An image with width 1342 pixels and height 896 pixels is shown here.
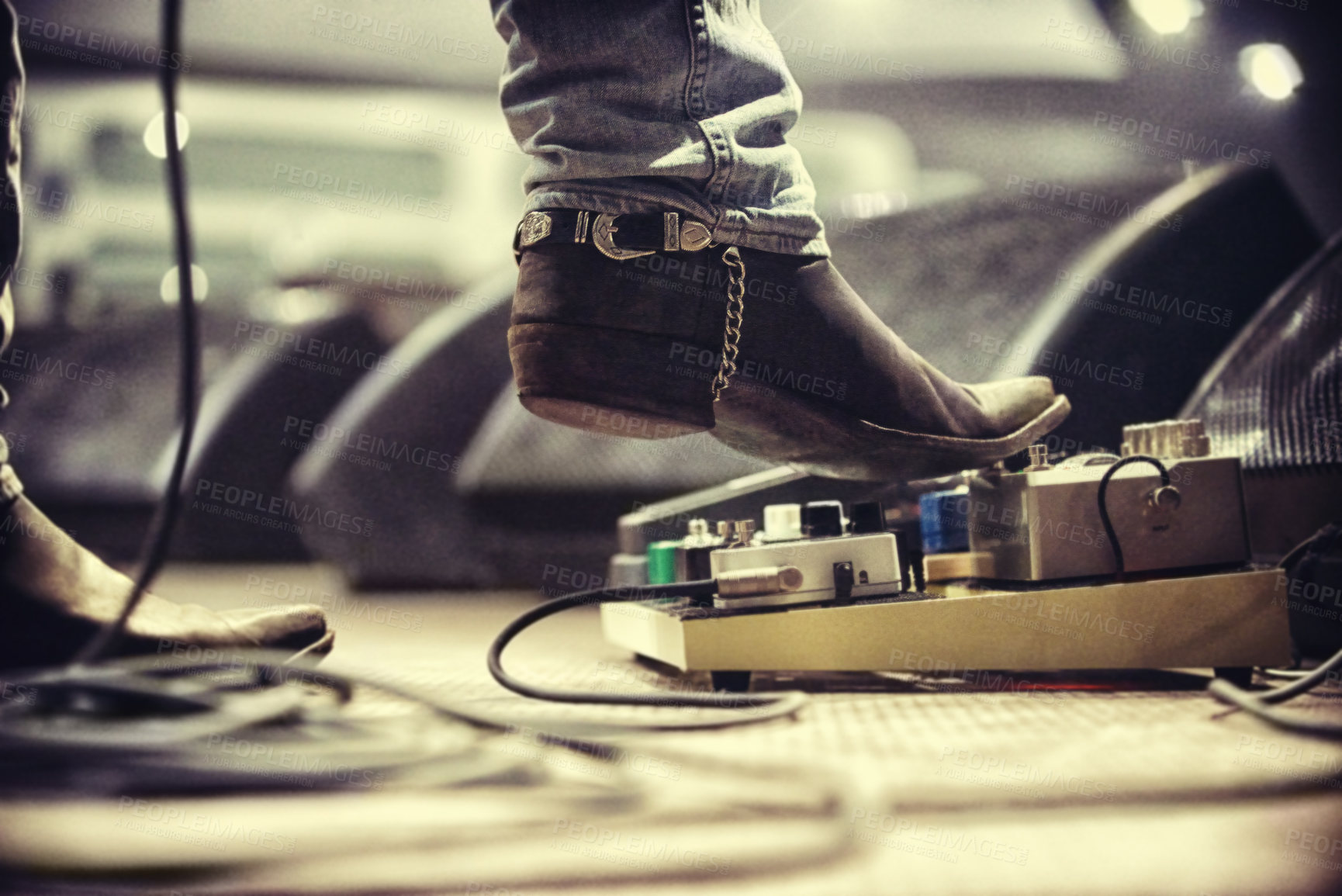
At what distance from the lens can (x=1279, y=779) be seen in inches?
13.7

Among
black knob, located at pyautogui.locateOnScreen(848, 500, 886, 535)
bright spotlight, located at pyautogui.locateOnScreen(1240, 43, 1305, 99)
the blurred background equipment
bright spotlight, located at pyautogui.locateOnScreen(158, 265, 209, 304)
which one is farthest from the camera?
bright spotlight, located at pyautogui.locateOnScreen(158, 265, 209, 304)

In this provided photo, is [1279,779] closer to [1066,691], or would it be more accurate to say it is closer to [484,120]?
[1066,691]

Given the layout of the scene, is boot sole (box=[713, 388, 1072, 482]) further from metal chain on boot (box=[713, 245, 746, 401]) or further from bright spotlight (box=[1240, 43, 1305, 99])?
bright spotlight (box=[1240, 43, 1305, 99])

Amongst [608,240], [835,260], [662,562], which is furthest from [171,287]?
[608,240]

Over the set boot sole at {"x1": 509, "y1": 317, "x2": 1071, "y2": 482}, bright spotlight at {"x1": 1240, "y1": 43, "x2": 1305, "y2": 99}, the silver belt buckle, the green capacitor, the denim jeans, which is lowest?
the green capacitor

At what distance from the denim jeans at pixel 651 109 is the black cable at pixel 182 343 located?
0.24 meters

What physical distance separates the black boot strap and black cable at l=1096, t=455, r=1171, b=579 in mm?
313

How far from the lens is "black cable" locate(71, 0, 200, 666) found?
551 mm

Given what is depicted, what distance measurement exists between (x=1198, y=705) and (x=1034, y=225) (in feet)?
3.17

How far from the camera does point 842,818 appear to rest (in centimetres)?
32

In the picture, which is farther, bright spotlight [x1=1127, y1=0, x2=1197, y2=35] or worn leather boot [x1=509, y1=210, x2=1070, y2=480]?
bright spotlight [x1=1127, y1=0, x2=1197, y2=35]

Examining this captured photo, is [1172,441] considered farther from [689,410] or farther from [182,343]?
[182,343]

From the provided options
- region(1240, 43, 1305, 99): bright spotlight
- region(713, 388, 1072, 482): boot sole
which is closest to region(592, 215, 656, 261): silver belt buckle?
region(713, 388, 1072, 482): boot sole

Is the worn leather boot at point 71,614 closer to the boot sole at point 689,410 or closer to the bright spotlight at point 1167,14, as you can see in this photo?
the boot sole at point 689,410
